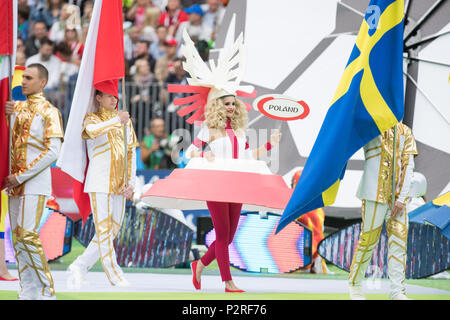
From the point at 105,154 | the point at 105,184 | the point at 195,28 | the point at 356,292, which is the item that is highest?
the point at 195,28

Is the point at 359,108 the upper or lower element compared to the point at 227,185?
upper

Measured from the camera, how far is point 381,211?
577 centimetres

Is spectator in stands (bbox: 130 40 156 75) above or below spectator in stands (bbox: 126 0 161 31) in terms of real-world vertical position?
below

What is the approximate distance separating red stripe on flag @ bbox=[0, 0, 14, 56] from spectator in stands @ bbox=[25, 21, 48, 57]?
316 inches

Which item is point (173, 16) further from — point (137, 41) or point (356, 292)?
point (356, 292)

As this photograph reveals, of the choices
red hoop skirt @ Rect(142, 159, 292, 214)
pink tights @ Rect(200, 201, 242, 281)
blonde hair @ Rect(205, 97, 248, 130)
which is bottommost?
pink tights @ Rect(200, 201, 242, 281)

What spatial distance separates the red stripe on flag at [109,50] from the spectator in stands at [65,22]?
6.84 meters

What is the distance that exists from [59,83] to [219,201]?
700cm

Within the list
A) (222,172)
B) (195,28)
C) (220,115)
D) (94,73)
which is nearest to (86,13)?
(195,28)

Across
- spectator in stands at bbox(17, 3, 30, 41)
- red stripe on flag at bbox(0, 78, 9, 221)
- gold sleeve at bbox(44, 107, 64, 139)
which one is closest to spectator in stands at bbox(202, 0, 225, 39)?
spectator in stands at bbox(17, 3, 30, 41)

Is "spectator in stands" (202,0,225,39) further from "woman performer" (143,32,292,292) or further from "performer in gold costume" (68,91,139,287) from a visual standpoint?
"performer in gold costume" (68,91,139,287)

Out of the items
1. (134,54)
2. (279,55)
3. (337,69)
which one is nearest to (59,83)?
(134,54)

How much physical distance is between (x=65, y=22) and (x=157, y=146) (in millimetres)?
3854

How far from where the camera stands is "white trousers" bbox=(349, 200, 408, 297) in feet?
18.9
